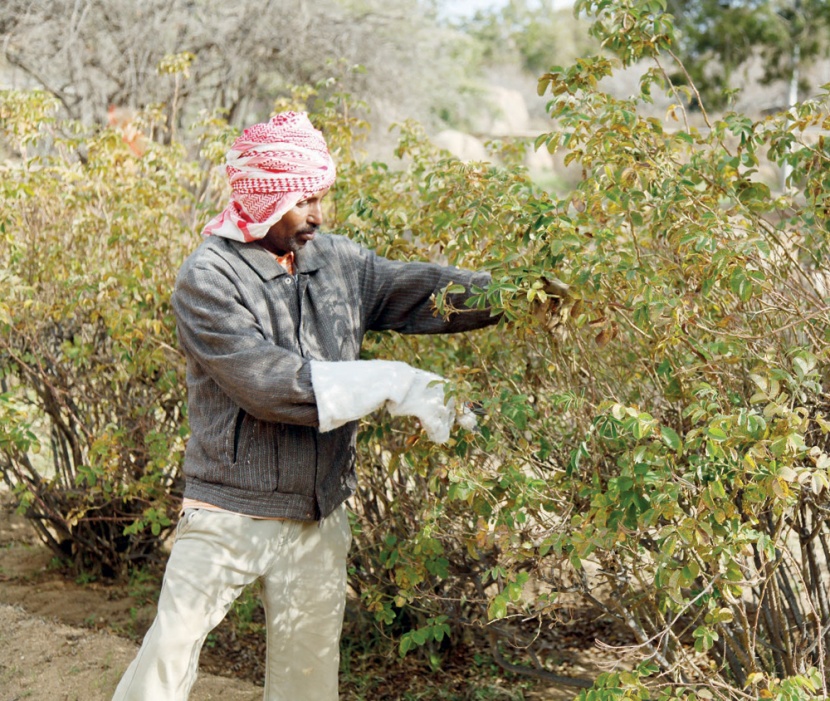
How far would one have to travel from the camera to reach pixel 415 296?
264cm

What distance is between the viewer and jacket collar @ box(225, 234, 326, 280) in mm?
2455

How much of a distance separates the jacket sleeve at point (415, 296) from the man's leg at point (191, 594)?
25.6 inches

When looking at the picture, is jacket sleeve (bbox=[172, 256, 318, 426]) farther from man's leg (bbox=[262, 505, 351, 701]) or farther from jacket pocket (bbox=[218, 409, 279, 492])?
man's leg (bbox=[262, 505, 351, 701])

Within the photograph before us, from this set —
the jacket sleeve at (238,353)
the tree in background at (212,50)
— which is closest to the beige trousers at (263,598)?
the jacket sleeve at (238,353)

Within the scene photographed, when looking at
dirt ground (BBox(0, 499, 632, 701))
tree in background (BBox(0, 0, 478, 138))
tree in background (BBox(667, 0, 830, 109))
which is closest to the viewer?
dirt ground (BBox(0, 499, 632, 701))

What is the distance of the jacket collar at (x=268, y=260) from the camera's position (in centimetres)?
246

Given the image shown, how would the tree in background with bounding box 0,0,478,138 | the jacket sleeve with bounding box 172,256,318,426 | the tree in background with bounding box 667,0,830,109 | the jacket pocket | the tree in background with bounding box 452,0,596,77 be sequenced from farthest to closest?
the tree in background with bounding box 452,0,596,77 < the tree in background with bounding box 667,0,830,109 < the tree in background with bounding box 0,0,478,138 < the jacket pocket < the jacket sleeve with bounding box 172,256,318,426

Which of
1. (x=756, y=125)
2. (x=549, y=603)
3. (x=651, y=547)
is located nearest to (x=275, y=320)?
(x=549, y=603)

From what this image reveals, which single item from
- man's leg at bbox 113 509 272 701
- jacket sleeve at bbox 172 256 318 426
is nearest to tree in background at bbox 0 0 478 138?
jacket sleeve at bbox 172 256 318 426

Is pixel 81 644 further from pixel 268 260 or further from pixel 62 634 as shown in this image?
pixel 268 260

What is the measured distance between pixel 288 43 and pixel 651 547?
34.6ft

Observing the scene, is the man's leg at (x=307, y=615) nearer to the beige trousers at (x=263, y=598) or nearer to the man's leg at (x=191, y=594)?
the beige trousers at (x=263, y=598)

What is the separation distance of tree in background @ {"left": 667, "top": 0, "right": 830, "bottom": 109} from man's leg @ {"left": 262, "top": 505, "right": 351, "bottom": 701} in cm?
1624

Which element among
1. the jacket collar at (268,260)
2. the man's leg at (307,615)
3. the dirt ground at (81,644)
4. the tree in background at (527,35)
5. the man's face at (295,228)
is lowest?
the dirt ground at (81,644)
